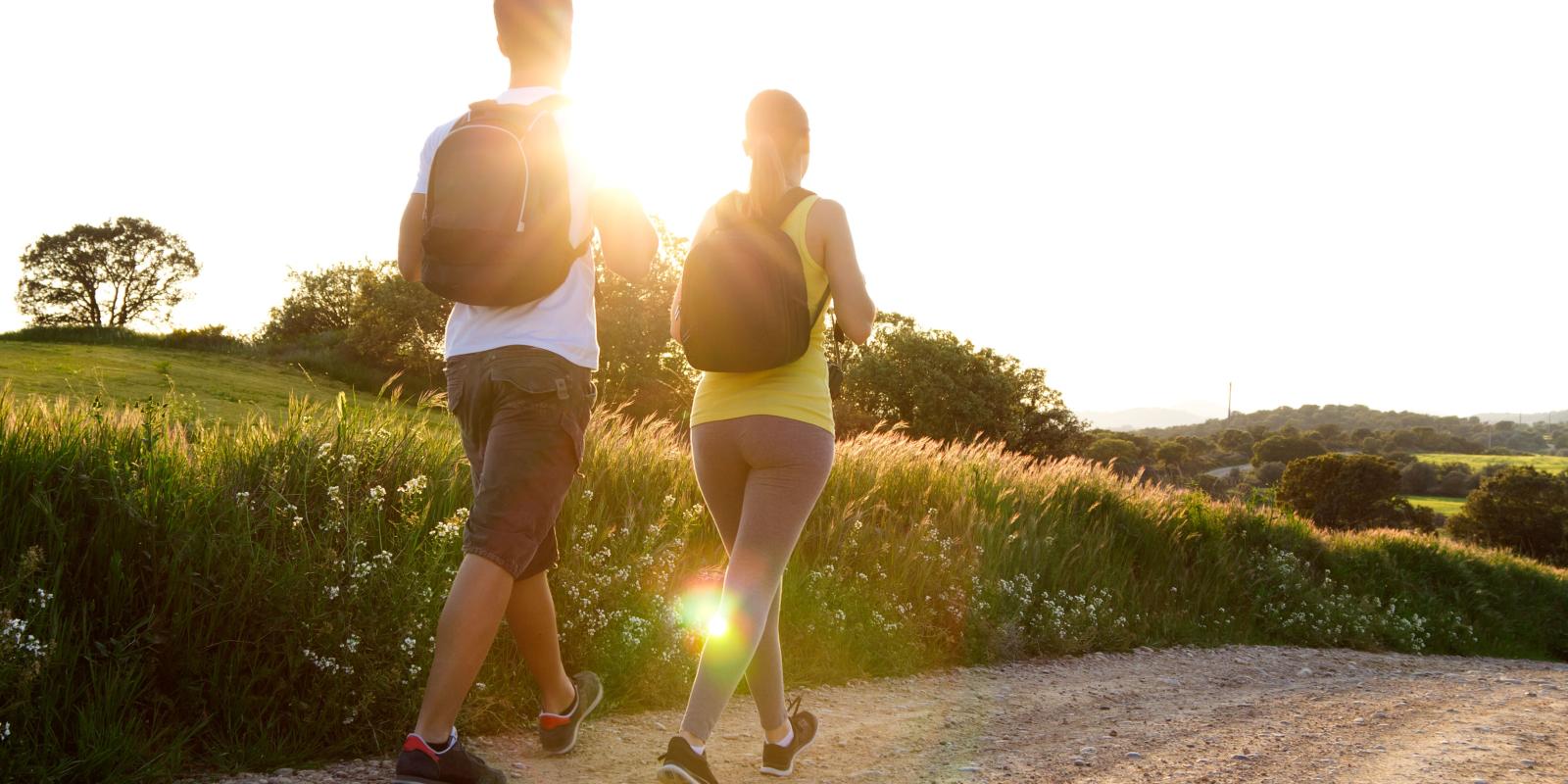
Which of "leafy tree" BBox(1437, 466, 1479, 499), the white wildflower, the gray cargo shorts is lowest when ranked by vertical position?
"leafy tree" BBox(1437, 466, 1479, 499)

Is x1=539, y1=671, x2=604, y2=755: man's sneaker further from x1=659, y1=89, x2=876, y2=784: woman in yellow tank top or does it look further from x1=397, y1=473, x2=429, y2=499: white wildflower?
x1=397, y1=473, x2=429, y2=499: white wildflower

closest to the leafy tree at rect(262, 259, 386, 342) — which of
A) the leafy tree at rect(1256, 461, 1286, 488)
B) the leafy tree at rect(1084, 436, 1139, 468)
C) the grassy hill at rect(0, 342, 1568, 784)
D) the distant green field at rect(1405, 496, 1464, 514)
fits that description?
the leafy tree at rect(1084, 436, 1139, 468)

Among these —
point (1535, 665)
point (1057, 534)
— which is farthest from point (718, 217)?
point (1535, 665)

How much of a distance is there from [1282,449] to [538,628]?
83.5 metres

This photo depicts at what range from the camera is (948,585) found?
7.39 meters

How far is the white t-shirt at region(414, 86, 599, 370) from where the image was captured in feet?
9.43

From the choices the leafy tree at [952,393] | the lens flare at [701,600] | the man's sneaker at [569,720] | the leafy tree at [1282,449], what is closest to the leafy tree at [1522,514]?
the leafy tree at [1282,449]

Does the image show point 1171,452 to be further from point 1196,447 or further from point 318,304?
point 318,304

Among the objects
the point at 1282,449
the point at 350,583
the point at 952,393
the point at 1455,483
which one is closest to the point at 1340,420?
the point at 1455,483

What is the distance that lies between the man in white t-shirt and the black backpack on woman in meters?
0.21

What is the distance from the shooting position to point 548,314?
2.90 metres

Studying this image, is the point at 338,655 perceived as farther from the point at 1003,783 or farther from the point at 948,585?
the point at 948,585

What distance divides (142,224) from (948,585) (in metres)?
70.2

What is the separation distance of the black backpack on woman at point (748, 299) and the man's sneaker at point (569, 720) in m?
1.46
